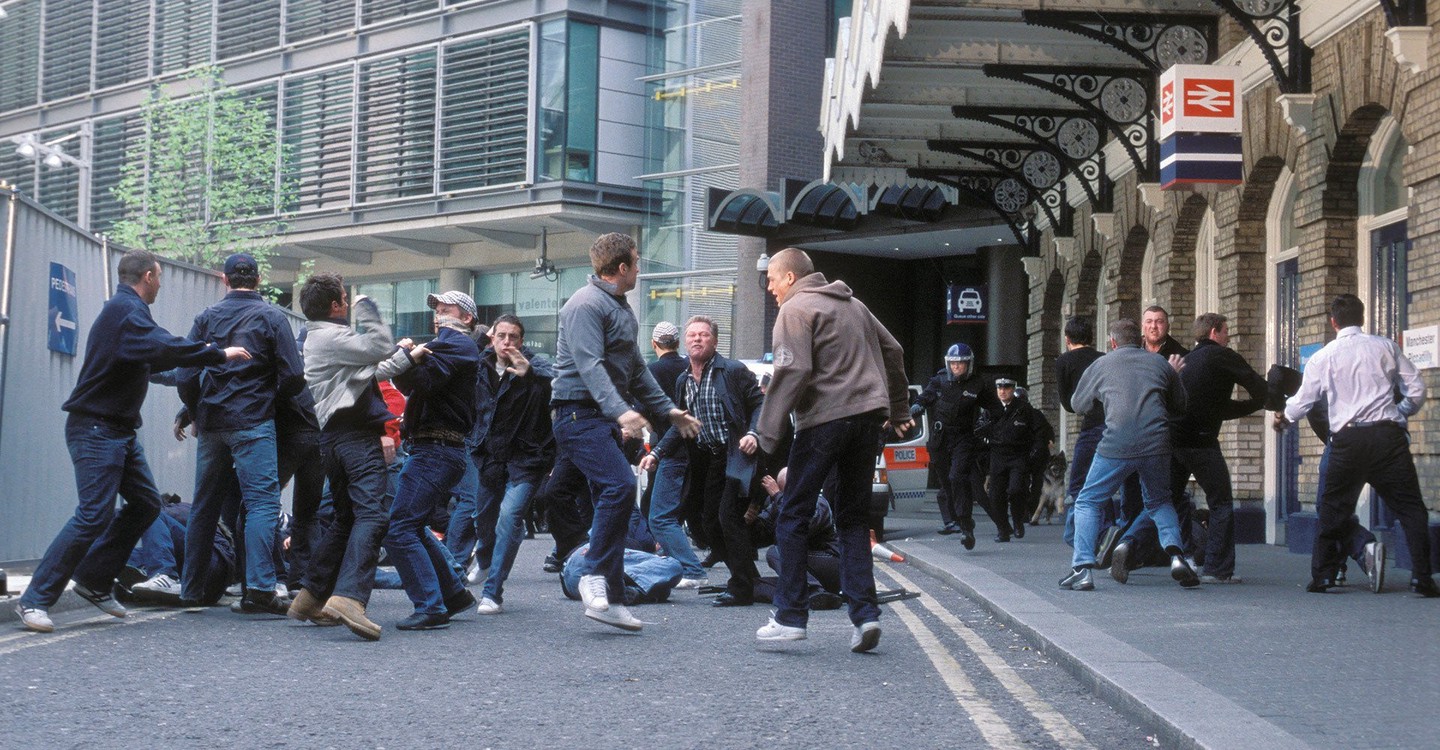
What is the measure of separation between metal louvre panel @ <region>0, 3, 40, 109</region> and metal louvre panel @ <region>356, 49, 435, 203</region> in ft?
49.7

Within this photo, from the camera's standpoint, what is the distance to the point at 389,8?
130 feet

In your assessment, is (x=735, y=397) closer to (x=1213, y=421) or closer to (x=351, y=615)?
(x=1213, y=421)

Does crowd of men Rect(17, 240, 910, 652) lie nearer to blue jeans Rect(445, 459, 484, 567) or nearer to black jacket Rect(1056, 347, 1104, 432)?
blue jeans Rect(445, 459, 484, 567)

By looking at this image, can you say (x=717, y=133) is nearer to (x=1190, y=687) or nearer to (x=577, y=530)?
(x=577, y=530)

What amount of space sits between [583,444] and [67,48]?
4433 centimetres

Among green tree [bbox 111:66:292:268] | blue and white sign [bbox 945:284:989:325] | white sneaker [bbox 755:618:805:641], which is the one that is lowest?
white sneaker [bbox 755:618:805:641]

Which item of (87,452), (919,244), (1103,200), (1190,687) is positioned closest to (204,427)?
(87,452)

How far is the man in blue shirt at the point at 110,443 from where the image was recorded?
8609mm

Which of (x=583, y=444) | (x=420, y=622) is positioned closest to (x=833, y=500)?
(x=583, y=444)

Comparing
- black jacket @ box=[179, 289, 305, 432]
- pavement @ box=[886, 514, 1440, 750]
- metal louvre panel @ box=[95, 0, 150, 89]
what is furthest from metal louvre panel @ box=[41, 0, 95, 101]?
black jacket @ box=[179, 289, 305, 432]

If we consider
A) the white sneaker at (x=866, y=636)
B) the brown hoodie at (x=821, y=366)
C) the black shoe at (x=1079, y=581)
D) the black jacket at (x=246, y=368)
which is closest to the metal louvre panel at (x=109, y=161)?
the black jacket at (x=246, y=368)

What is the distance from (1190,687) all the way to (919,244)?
28.6m

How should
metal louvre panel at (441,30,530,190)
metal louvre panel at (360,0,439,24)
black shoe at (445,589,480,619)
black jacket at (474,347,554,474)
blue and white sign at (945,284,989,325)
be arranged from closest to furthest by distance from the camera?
1. black shoe at (445,589,480,619)
2. black jacket at (474,347,554,474)
3. blue and white sign at (945,284,989,325)
4. metal louvre panel at (441,30,530,190)
5. metal louvre panel at (360,0,439,24)

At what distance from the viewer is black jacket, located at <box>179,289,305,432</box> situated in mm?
9430
